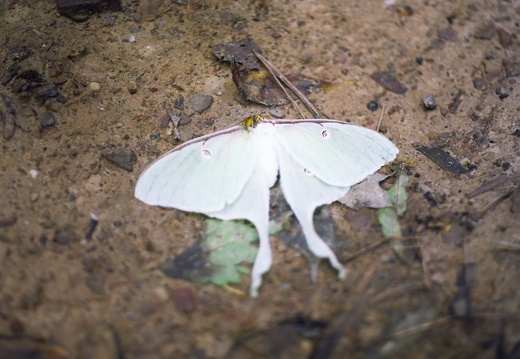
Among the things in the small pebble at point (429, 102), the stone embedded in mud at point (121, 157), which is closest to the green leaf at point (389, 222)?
the small pebble at point (429, 102)

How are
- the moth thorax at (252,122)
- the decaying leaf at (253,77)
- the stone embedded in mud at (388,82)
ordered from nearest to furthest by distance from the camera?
the moth thorax at (252,122) < the decaying leaf at (253,77) < the stone embedded in mud at (388,82)

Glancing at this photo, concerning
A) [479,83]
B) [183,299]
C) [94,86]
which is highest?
[479,83]

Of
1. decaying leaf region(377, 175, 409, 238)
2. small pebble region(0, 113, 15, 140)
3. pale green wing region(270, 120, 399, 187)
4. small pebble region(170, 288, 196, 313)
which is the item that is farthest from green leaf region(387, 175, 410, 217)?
small pebble region(0, 113, 15, 140)

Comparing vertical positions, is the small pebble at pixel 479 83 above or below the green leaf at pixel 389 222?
above

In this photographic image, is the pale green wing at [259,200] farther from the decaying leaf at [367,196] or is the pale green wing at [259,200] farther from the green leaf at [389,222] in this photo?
the green leaf at [389,222]

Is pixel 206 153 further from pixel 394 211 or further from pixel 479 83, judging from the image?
pixel 479 83

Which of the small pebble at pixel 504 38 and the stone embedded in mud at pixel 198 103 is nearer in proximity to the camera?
the stone embedded in mud at pixel 198 103

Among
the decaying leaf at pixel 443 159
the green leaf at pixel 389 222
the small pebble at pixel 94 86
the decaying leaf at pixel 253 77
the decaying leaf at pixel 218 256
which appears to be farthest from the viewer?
the decaying leaf at pixel 253 77

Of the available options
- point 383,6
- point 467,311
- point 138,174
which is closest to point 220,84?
point 138,174

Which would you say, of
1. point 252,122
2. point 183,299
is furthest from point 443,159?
point 183,299
